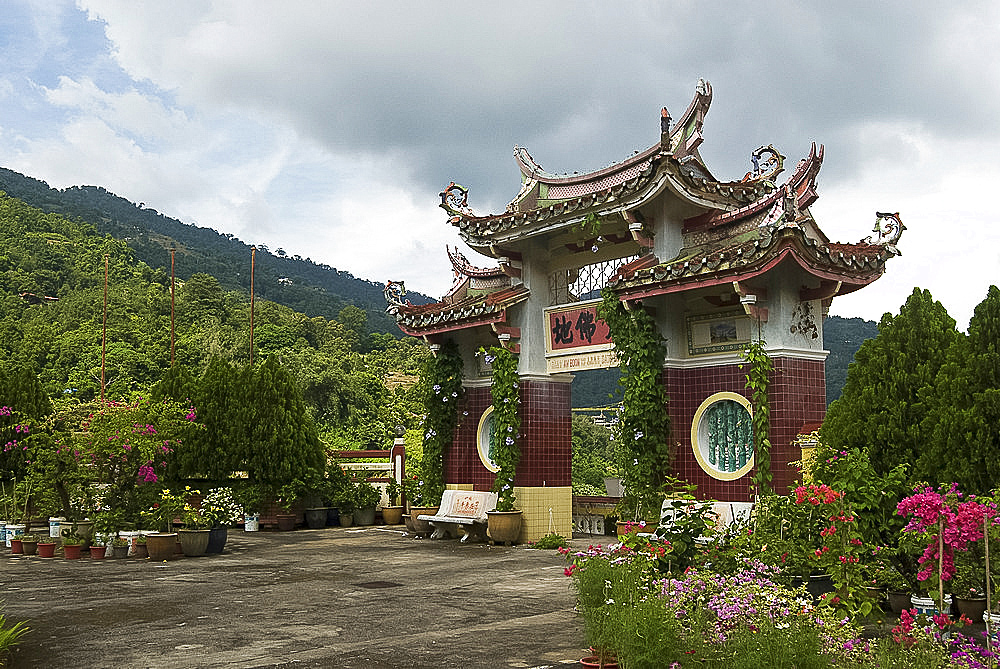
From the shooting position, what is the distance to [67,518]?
15195mm

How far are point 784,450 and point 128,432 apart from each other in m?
10.2

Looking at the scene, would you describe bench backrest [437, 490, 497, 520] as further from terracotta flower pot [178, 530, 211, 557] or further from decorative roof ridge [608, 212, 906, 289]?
decorative roof ridge [608, 212, 906, 289]

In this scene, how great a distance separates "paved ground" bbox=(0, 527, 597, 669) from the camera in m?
6.91

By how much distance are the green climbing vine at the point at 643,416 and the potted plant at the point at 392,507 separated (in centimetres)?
839

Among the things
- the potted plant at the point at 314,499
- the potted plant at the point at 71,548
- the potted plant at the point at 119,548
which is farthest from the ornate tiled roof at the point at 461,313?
the potted plant at the point at 71,548

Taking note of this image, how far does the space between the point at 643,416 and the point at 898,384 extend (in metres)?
5.71

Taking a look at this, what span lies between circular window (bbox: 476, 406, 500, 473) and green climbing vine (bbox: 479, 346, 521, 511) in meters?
1.09

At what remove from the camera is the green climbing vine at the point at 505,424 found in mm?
15828

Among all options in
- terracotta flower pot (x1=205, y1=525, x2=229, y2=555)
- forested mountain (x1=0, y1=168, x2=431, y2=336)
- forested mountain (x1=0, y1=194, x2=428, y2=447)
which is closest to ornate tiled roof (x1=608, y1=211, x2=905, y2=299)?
terracotta flower pot (x1=205, y1=525, x2=229, y2=555)

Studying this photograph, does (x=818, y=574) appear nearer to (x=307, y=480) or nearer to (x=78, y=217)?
(x=307, y=480)

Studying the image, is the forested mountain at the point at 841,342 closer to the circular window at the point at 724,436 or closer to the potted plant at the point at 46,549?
the circular window at the point at 724,436

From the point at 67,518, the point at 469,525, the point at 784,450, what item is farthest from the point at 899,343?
the point at 67,518

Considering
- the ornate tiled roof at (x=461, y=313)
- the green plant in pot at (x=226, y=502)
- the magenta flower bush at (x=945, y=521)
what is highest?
the ornate tiled roof at (x=461, y=313)

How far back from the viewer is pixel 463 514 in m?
16.8
